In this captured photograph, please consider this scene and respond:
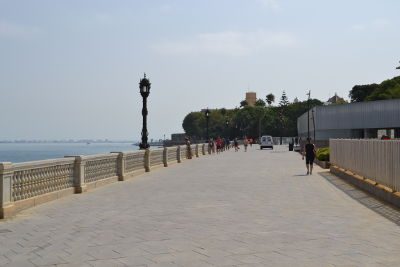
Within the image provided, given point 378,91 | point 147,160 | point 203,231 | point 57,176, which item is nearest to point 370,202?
point 203,231

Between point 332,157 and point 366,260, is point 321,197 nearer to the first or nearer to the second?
point 366,260

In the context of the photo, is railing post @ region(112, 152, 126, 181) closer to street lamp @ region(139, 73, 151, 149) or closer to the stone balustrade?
the stone balustrade

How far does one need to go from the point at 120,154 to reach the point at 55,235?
40.9 ft

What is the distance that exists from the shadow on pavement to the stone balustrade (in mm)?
8053

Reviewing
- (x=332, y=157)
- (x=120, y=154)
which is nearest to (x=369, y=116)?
(x=332, y=157)

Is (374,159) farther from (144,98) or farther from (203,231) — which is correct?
(144,98)

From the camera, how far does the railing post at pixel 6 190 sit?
11.2m

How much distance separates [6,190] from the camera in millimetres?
Result: 11438

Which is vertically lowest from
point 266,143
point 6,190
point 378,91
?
point 6,190

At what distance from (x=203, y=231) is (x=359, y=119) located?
9446 cm

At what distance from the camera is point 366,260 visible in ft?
23.1

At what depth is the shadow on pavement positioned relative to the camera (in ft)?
36.7

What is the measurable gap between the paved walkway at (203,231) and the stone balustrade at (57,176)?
44cm

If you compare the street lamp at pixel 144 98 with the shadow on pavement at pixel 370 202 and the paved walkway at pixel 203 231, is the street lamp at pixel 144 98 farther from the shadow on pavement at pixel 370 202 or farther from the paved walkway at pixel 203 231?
the paved walkway at pixel 203 231
